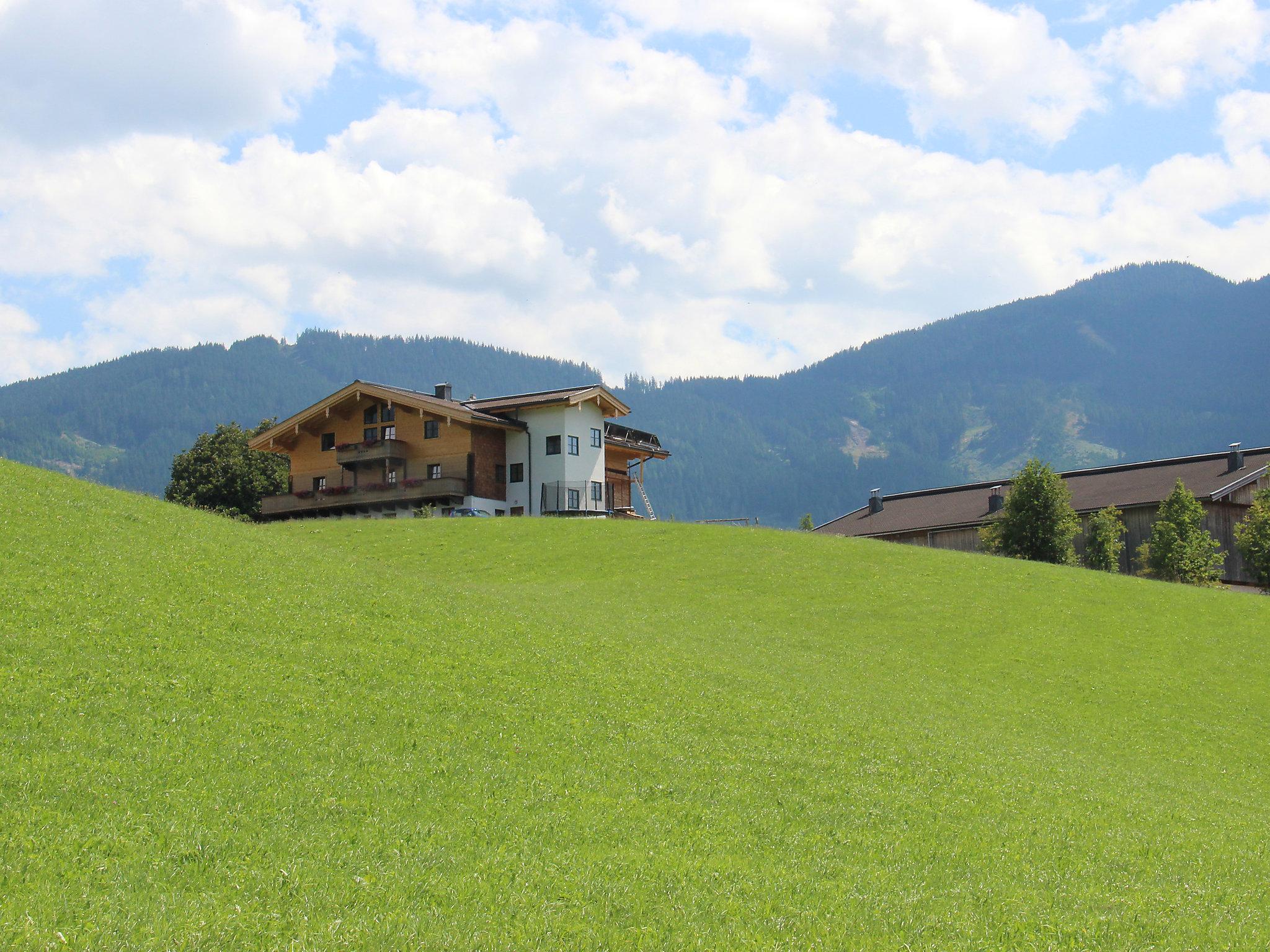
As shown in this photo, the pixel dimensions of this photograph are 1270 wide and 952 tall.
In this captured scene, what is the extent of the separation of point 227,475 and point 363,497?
20.0 metres

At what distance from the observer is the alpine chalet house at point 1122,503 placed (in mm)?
64250

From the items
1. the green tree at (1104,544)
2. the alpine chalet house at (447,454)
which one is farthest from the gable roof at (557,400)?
the green tree at (1104,544)

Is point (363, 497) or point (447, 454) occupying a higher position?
point (447, 454)

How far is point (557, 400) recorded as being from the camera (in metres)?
65.9

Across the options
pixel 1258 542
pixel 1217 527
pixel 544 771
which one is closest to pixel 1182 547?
pixel 1258 542

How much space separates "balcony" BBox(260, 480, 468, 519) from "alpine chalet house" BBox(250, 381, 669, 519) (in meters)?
0.06

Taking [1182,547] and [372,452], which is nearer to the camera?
[1182,547]

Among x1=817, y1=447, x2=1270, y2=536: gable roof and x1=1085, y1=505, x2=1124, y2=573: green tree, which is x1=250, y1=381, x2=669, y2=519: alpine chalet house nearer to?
x1=817, y1=447, x2=1270, y2=536: gable roof

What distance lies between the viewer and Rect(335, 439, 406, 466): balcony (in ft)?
219

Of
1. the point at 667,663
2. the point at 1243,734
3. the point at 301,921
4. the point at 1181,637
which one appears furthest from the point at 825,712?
the point at 1181,637

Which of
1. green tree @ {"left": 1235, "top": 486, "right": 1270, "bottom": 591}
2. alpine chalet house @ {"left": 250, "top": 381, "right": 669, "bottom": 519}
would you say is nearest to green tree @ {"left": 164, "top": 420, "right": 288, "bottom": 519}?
alpine chalet house @ {"left": 250, "top": 381, "right": 669, "bottom": 519}

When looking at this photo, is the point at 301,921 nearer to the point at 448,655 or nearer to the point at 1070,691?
the point at 448,655

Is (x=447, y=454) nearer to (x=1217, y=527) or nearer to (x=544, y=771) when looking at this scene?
(x=1217, y=527)

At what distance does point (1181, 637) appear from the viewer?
33.9 metres
